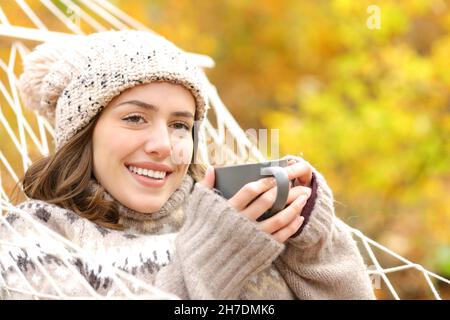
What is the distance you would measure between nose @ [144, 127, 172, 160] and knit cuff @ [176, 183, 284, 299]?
0.21 meters

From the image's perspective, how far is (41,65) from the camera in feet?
4.68

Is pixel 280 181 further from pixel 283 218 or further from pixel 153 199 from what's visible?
pixel 153 199

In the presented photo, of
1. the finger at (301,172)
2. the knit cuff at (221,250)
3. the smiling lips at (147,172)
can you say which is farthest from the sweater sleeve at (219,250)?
the smiling lips at (147,172)

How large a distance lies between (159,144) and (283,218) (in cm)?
29

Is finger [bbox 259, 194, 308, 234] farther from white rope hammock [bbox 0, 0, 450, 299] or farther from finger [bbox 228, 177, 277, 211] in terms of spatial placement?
white rope hammock [bbox 0, 0, 450, 299]

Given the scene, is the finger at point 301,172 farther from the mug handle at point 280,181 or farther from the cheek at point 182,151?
the cheek at point 182,151

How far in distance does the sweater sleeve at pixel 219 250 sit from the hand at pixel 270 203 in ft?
0.04

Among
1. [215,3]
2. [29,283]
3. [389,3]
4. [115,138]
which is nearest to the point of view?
[29,283]

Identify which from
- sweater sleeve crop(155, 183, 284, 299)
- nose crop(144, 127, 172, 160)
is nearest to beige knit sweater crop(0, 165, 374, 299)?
sweater sleeve crop(155, 183, 284, 299)

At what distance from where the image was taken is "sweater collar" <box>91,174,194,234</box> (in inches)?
50.4
